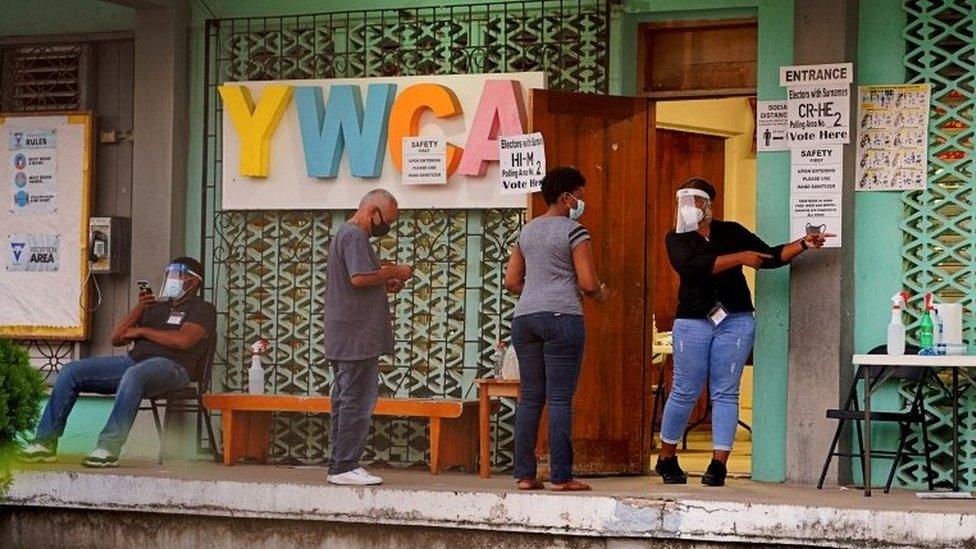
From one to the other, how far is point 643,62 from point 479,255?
1.77m

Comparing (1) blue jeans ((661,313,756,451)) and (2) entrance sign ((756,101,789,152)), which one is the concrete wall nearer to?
(2) entrance sign ((756,101,789,152))

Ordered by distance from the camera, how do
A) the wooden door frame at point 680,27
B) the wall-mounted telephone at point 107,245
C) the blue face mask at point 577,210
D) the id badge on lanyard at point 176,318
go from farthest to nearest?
the wall-mounted telephone at point 107,245, the id badge on lanyard at point 176,318, the wooden door frame at point 680,27, the blue face mask at point 577,210

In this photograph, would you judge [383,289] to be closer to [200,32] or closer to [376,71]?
[376,71]

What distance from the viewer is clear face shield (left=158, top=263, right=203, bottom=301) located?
13.5m

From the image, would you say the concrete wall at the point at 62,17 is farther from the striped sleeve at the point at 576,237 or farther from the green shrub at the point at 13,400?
the green shrub at the point at 13,400

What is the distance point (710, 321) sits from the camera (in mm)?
11977

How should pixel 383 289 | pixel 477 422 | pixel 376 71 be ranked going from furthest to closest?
pixel 376 71 < pixel 477 422 < pixel 383 289

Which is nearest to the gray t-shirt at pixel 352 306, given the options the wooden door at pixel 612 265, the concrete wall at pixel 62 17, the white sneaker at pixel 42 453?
the wooden door at pixel 612 265

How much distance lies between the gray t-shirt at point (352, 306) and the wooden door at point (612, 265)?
1660 millimetres

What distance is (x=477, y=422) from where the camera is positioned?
13.0 m

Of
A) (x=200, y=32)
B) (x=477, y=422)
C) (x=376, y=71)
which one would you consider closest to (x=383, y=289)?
(x=477, y=422)

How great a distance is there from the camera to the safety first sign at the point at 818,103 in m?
12.3

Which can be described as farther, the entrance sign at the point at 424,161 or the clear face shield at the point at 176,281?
the clear face shield at the point at 176,281

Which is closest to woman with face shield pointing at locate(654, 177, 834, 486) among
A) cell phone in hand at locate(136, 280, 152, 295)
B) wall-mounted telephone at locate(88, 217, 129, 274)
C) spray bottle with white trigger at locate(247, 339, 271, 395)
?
spray bottle with white trigger at locate(247, 339, 271, 395)
